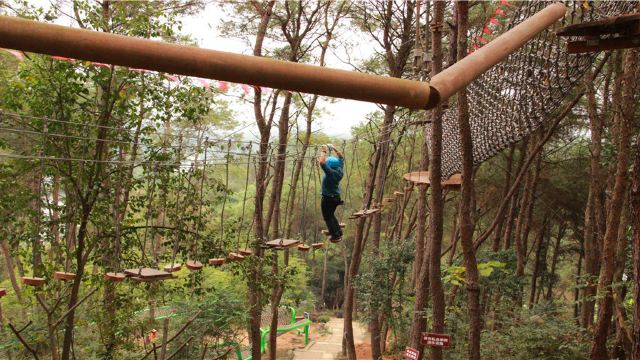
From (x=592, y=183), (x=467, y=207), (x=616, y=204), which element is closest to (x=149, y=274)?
(x=467, y=207)

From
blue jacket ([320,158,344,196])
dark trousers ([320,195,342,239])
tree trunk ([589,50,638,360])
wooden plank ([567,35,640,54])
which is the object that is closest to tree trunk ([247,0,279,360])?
dark trousers ([320,195,342,239])

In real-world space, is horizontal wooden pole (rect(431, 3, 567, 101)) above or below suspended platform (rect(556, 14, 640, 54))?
below

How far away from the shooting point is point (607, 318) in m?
4.55

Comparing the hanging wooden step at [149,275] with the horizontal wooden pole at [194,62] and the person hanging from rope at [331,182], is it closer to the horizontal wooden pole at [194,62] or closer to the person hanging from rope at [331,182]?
the person hanging from rope at [331,182]

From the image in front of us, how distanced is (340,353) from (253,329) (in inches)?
199

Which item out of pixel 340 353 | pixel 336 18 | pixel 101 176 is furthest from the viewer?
pixel 340 353

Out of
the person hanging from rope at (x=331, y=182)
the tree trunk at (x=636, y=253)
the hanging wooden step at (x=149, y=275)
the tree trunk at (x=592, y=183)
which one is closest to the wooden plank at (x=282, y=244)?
the person hanging from rope at (x=331, y=182)

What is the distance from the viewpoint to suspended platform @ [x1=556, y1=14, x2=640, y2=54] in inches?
69.6

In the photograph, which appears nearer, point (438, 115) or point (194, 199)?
point (438, 115)

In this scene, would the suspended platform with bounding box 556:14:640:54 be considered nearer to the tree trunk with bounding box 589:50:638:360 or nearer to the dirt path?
the tree trunk with bounding box 589:50:638:360

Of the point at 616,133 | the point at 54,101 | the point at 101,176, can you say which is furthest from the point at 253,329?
the point at 616,133

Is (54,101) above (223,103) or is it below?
below

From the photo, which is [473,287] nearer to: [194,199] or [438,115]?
[438,115]

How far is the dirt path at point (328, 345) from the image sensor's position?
12.2 m
